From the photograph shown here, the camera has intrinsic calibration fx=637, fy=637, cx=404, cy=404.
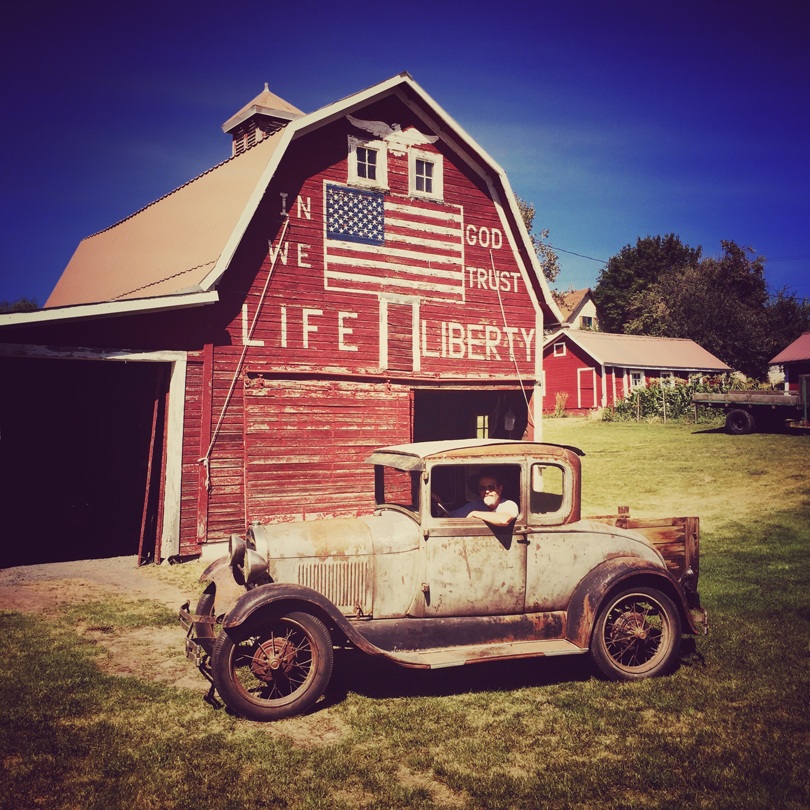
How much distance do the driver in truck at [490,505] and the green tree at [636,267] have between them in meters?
64.5

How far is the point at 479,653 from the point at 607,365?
31271 millimetres

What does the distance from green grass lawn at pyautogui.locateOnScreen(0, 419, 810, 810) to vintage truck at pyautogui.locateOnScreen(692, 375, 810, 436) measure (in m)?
20.4

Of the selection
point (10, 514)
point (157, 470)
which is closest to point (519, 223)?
point (157, 470)

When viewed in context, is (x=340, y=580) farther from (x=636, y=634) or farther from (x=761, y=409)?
(x=761, y=409)

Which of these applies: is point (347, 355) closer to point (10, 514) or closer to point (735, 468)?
point (10, 514)

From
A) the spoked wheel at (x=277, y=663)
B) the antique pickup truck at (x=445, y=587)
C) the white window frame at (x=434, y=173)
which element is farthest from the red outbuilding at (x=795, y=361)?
the spoked wheel at (x=277, y=663)

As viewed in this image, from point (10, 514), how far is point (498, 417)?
1159 cm

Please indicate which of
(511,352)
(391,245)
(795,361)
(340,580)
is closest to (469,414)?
(511,352)

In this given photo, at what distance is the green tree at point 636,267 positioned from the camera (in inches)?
2606

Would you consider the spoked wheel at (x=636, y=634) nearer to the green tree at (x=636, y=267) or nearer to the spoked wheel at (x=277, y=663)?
the spoked wheel at (x=277, y=663)

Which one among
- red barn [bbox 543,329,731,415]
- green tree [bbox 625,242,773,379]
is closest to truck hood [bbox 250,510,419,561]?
red barn [bbox 543,329,731,415]

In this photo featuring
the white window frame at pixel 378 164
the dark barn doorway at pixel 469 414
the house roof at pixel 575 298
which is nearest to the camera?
the white window frame at pixel 378 164

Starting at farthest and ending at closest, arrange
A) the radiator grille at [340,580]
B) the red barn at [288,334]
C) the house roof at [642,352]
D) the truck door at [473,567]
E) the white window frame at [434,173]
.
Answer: the house roof at [642,352]
the white window frame at [434,173]
the red barn at [288,334]
the truck door at [473,567]
the radiator grille at [340,580]

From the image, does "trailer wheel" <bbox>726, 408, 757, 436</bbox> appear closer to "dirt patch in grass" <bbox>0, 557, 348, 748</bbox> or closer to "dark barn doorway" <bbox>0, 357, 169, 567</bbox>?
"dark barn doorway" <bbox>0, 357, 169, 567</bbox>
